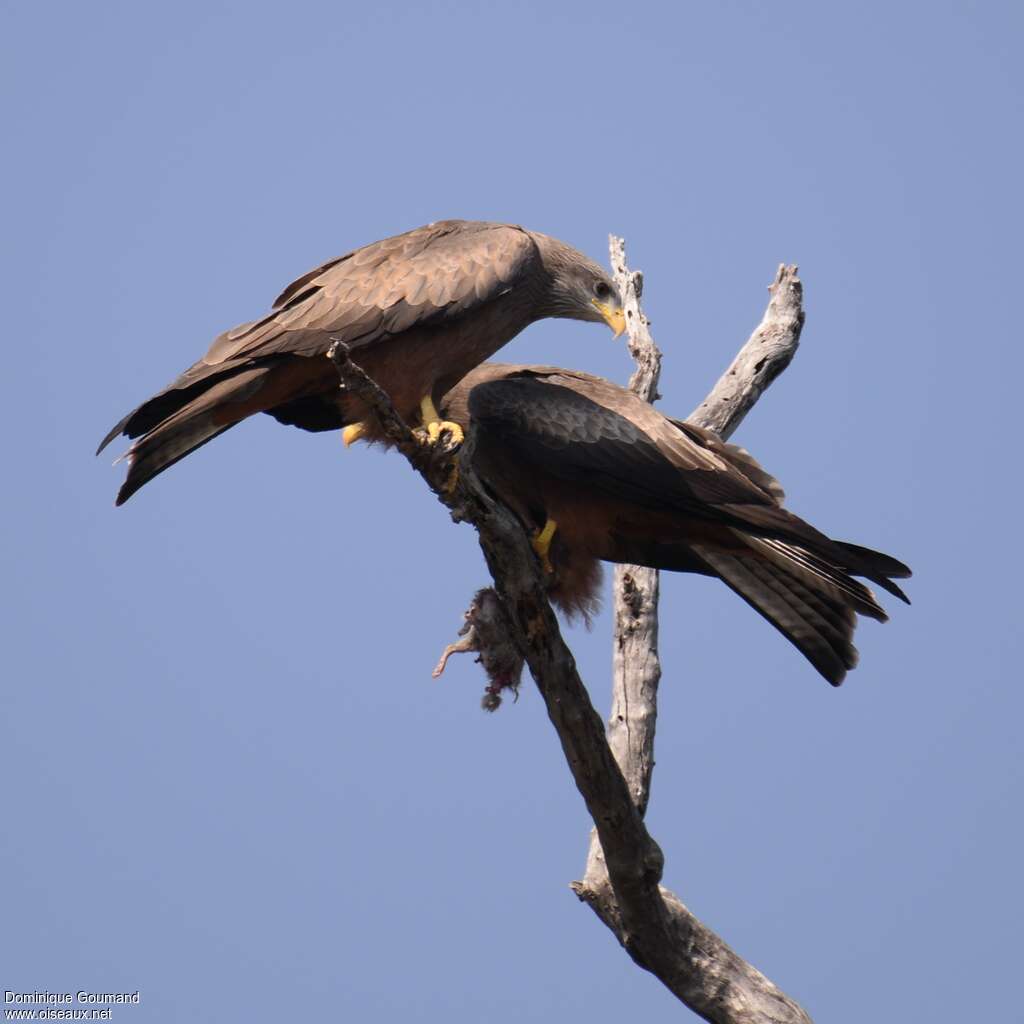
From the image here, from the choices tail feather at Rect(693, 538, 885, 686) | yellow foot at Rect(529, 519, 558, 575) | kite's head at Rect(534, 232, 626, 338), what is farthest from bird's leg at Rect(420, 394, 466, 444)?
tail feather at Rect(693, 538, 885, 686)

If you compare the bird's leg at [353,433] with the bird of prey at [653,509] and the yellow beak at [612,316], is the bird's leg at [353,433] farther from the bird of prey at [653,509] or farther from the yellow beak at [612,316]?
the yellow beak at [612,316]

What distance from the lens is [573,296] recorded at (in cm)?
748

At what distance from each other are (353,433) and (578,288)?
1.55m

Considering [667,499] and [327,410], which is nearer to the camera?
[667,499]

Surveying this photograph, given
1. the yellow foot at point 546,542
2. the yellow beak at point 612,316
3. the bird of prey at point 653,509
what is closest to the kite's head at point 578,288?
the yellow beak at point 612,316

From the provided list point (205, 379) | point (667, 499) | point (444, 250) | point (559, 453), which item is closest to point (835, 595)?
point (667, 499)

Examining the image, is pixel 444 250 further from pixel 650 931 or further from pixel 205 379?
Answer: pixel 650 931

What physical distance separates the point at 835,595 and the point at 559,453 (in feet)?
5.01

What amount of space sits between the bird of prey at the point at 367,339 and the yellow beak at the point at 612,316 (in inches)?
24.9

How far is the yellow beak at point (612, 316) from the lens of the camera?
764 centimetres

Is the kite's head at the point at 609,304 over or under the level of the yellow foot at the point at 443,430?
over

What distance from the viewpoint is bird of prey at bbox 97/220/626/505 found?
6.16 m

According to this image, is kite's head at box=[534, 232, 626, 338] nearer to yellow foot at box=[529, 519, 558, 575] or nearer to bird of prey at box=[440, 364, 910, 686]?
bird of prey at box=[440, 364, 910, 686]

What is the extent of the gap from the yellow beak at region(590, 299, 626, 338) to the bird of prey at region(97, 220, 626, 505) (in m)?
0.63
